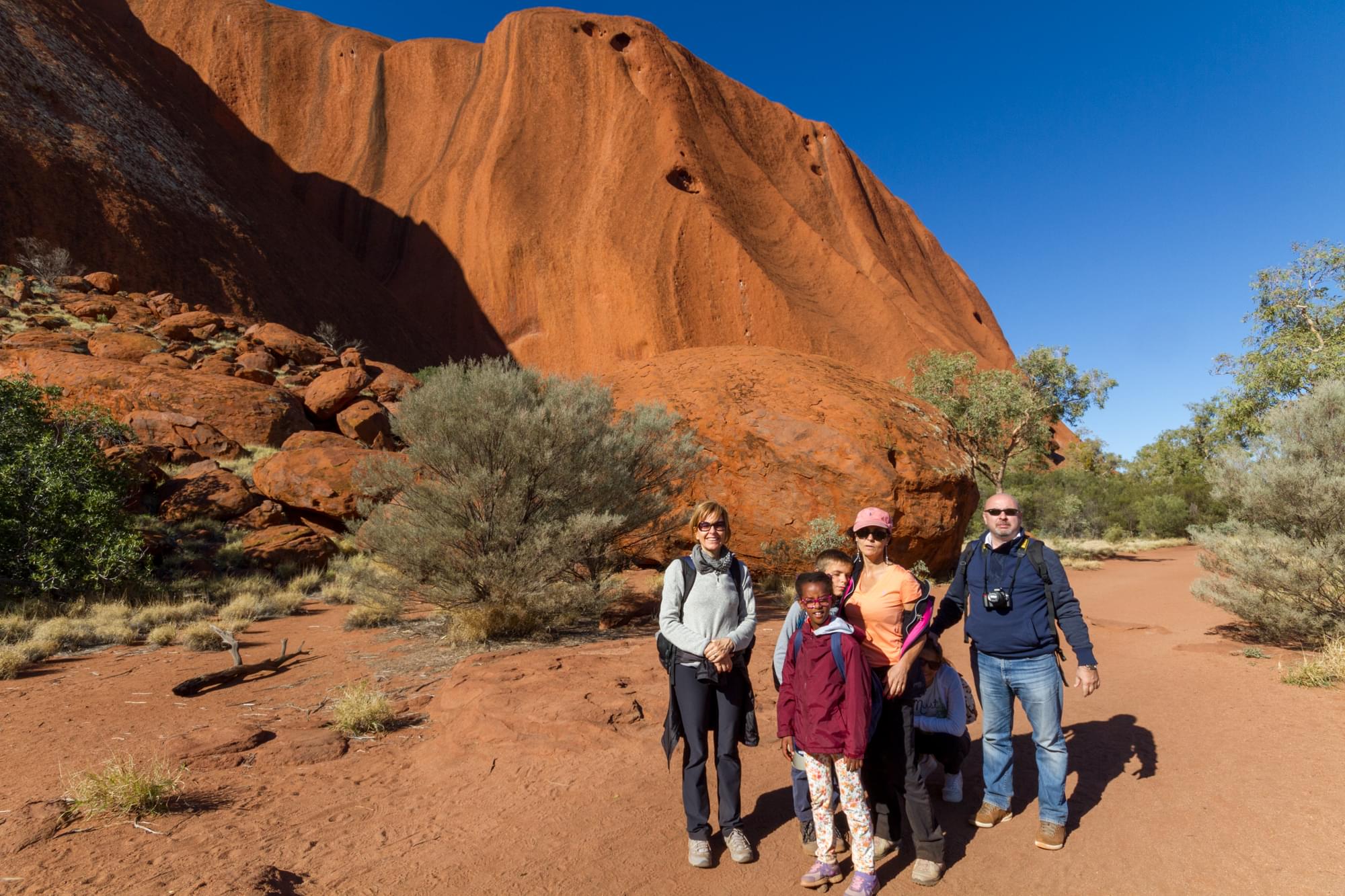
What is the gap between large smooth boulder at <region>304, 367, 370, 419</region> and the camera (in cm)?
1788

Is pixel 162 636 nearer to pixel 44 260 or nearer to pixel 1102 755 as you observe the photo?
pixel 1102 755

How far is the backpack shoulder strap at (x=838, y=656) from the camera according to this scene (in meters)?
2.65

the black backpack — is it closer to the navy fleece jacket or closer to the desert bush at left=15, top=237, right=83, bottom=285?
the navy fleece jacket

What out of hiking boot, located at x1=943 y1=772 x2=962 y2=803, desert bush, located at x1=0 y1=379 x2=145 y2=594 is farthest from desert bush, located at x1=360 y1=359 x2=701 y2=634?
hiking boot, located at x1=943 y1=772 x2=962 y2=803

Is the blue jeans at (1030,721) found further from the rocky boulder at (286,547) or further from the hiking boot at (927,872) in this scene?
the rocky boulder at (286,547)

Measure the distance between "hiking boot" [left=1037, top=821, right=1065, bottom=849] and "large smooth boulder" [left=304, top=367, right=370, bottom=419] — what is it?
18.5 metres

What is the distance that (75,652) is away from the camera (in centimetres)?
669

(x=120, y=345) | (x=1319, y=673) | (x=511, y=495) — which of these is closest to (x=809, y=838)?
(x=1319, y=673)

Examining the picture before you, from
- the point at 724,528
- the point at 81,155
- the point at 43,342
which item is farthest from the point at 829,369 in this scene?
the point at 81,155

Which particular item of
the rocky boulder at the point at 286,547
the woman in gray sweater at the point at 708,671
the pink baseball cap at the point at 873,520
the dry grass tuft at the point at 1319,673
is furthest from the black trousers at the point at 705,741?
the rocky boulder at the point at 286,547

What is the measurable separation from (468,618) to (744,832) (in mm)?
4549

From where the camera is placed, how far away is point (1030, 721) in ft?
10.1

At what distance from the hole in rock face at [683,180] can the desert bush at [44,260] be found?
2628 cm

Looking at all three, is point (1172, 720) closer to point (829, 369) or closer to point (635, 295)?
point (829, 369)
